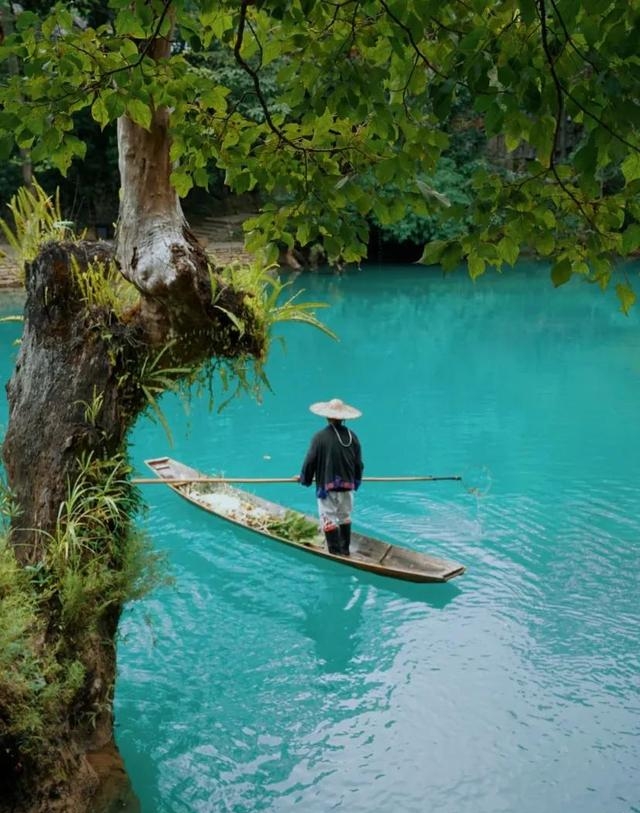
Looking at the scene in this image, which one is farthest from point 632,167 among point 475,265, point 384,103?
point 384,103

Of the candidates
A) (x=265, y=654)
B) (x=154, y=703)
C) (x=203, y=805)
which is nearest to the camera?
(x=203, y=805)

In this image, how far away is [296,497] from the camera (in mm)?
9531

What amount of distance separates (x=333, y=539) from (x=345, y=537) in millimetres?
116

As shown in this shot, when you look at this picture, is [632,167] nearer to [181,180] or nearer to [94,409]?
[181,180]

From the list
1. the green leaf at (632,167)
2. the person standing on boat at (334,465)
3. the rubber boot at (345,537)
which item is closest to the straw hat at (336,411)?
the person standing on boat at (334,465)

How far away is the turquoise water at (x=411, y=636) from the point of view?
202 inches

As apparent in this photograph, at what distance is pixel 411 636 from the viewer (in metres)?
6.80

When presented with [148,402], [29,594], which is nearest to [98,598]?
[29,594]

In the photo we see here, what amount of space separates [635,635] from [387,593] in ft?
6.73

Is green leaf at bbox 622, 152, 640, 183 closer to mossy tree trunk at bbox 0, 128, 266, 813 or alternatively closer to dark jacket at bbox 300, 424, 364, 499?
mossy tree trunk at bbox 0, 128, 266, 813

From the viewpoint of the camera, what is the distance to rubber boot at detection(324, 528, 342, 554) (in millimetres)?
7590

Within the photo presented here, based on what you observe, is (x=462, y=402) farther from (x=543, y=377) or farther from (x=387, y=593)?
(x=387, y=593)

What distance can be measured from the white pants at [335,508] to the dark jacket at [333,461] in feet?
0.23

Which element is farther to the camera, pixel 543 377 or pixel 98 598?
pixel 543 377
